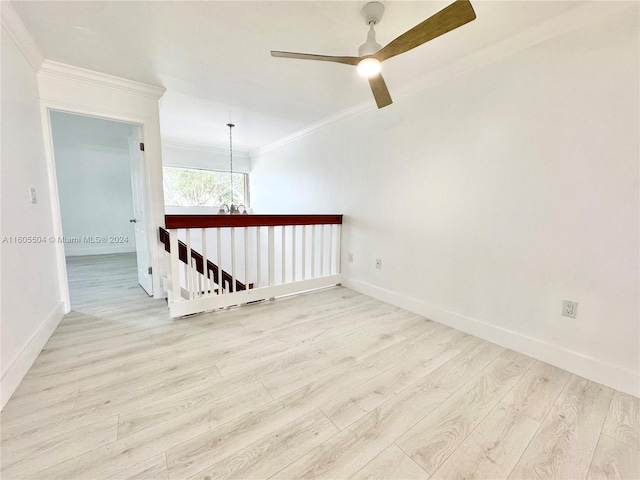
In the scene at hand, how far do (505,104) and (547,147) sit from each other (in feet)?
1.45

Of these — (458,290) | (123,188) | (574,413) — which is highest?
(123,188)

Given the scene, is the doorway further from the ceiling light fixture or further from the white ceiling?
the ceiling light fixture

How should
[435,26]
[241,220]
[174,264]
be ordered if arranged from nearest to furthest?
[435,26], [174,264], [241,220]

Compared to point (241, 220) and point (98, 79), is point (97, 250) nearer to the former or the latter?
point (98, 79)

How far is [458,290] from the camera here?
7.44ft

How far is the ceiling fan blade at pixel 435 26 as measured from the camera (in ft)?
3.81

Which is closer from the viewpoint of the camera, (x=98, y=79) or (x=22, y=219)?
(x=22, y=219)

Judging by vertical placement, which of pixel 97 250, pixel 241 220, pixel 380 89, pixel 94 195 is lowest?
pixel 97 250

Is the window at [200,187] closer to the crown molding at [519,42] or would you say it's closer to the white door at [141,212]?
the white door at [141,212]

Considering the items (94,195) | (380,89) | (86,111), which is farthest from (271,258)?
(94,195)

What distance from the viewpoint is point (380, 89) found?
1854mm

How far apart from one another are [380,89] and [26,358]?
9.40ft

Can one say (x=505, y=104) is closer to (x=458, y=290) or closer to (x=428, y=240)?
(x=428, y=240)

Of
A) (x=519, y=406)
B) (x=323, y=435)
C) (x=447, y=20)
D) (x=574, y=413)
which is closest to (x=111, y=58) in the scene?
(x=447, y=20)
